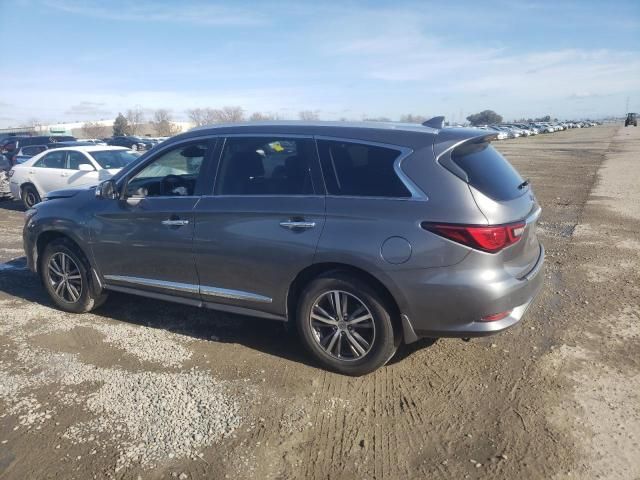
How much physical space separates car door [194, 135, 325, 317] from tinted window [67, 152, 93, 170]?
779 cm

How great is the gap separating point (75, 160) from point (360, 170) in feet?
30.3

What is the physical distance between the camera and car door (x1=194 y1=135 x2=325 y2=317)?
365 centimetres

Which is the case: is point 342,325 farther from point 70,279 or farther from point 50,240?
point 50,240

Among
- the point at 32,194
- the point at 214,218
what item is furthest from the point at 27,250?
the point at 32,194

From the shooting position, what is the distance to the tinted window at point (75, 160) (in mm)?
10633

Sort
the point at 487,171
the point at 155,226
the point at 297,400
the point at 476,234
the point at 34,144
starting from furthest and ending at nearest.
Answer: the point at 34,144, the point at 155,226, the point at 487,171, the point at 297,400, the point at 476,234

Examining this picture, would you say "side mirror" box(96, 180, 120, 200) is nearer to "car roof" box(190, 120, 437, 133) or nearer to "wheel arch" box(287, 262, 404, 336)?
"car roof" box(190, 120, 437, 133)

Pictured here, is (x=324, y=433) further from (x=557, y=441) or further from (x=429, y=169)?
(x=429, y=169)

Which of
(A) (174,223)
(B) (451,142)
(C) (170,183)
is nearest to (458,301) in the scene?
(B) (451,142)

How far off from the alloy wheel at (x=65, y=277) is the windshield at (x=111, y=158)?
19.4 ft

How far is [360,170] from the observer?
358 cm

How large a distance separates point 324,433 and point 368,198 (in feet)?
5.18

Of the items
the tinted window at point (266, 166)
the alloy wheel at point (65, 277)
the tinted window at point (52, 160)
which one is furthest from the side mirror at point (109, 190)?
the tinted window at point (52, 160)

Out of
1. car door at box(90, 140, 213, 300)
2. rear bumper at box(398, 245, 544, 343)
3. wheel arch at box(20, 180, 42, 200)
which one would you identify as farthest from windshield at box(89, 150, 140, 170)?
rear bumper at box(398, 245, 544, 343)
